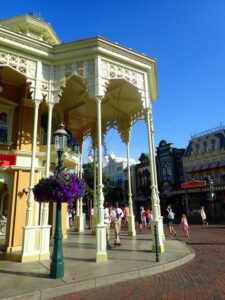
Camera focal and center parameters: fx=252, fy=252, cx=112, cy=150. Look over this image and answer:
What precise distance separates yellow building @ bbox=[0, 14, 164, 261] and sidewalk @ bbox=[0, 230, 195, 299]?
809mm

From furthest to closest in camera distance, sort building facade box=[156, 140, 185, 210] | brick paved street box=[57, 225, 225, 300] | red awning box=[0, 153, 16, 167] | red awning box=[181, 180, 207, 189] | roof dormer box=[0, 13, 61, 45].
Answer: building facade box=[156, 140, 185, 210] → red awning box=[181, 180, 207, 189] → roof dormer box=[0, 13, 61, 45] → red awning box=[0, 153, 16, 167] → brick paved street box=[57, 225, 225, 300]

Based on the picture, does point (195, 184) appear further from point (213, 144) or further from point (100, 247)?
point (100, 247)

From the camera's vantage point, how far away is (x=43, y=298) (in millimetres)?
5457

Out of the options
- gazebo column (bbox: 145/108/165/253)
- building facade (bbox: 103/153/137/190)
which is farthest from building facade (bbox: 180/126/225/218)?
gazebo column (bbox: 145/108/165/253)

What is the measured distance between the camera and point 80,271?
6.96m

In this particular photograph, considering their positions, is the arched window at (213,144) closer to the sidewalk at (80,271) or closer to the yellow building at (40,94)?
the yellow building at (40,94)

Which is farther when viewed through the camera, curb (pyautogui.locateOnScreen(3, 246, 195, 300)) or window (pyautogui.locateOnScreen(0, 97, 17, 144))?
window (pyautogui.locateOnScreen(0, 97, 17, 144))

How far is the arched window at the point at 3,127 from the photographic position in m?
11.5

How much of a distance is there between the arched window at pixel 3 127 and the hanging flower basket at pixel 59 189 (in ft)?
18.3

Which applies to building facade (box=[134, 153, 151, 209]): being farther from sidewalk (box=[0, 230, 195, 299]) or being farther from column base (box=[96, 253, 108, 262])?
column base (box=[96, 253, 108, 262])

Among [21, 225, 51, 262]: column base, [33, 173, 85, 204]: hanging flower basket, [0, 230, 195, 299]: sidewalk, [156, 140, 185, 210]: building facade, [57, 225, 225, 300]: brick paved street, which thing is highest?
[156, 140, 185, 210]: building facade

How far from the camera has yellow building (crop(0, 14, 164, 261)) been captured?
932 cm

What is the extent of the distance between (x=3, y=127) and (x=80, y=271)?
25.3 feet

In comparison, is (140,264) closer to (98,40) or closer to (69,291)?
(69,291)
